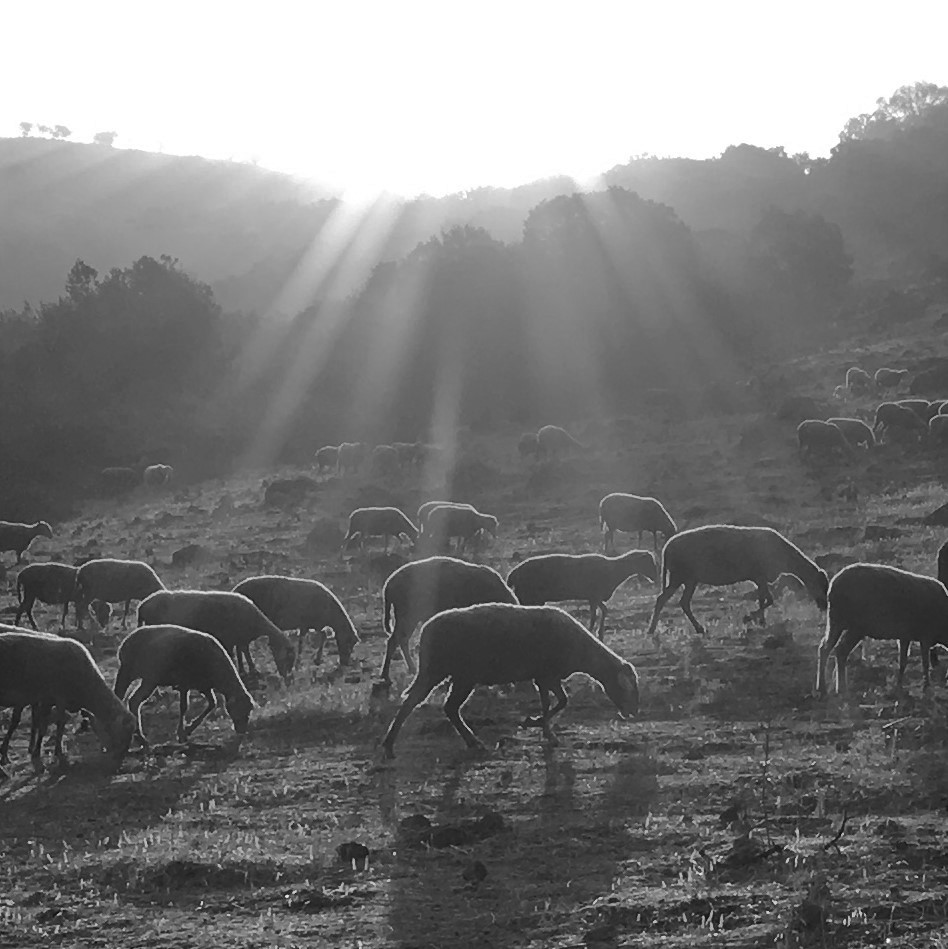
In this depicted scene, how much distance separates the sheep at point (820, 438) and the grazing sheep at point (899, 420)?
7.88ft

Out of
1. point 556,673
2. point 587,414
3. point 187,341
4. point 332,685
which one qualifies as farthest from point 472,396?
point 556,673

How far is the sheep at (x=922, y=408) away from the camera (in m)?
40.2

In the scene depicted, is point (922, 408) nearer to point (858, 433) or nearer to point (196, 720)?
point (858, 433)

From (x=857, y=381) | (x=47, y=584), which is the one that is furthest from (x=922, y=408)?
(x=47, y=584)

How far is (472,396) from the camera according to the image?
2336 inches

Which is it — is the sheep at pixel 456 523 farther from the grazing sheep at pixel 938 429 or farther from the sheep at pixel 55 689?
the sheep at pixel 55 689

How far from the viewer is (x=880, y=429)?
40.8 m

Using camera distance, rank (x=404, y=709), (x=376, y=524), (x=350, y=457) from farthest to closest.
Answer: (x=350, y=457)
(x=376, y=524)
(x=404, y=709)

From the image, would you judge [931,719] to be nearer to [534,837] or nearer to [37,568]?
[534,837]

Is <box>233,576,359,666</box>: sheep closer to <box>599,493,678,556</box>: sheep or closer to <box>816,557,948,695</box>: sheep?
<box>816,557,948,695</box>: sheep

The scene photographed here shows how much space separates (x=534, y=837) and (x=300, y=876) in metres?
1.71

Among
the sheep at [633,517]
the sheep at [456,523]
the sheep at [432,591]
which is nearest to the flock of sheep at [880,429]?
the sheep at [633,517]

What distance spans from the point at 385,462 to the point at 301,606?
1090 inches

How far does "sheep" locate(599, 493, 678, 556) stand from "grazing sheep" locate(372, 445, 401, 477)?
17.8 m
